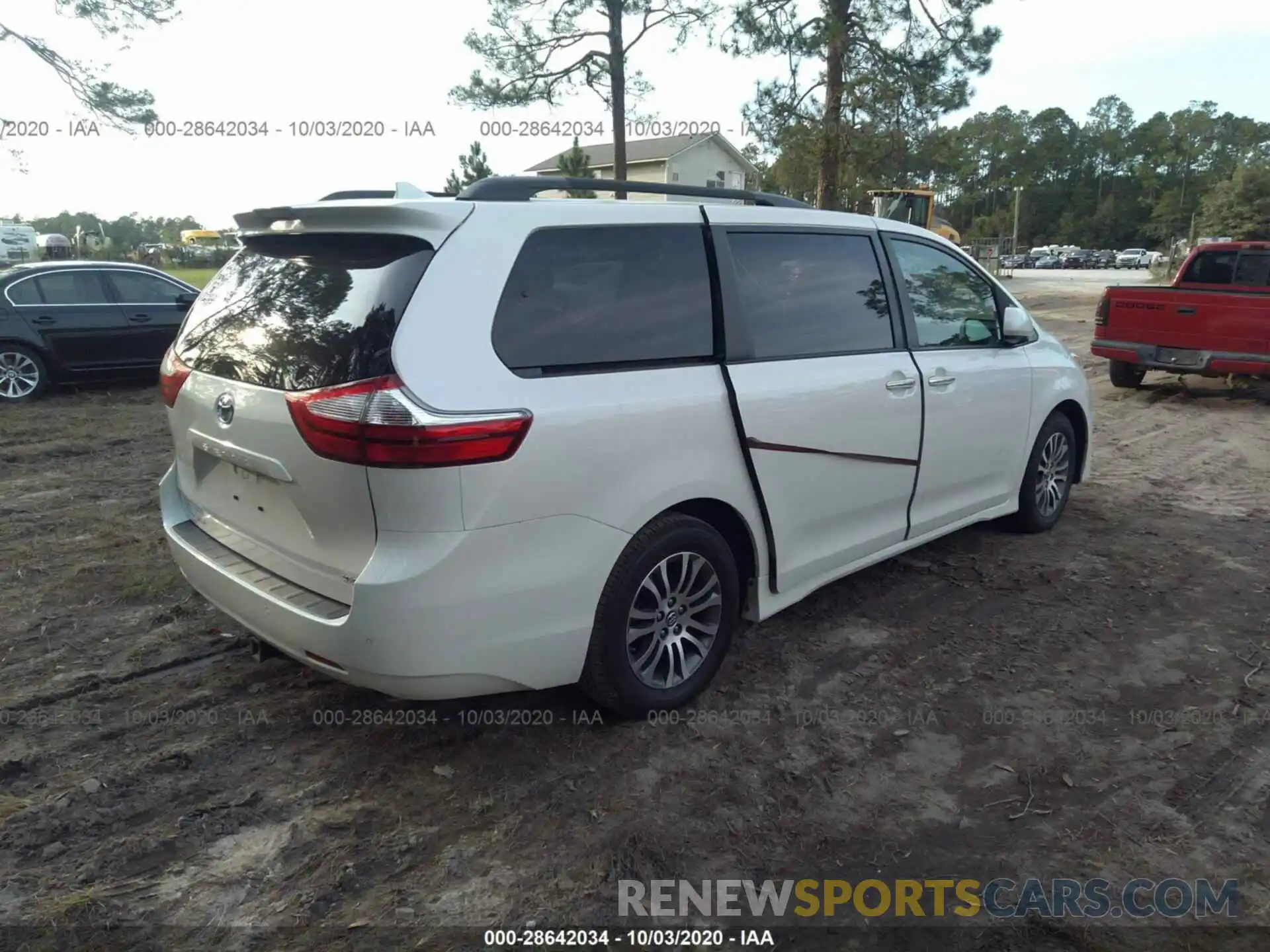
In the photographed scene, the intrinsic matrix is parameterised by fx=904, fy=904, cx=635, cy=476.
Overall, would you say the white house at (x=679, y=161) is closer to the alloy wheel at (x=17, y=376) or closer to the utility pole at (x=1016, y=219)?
the utility pole at (x=1016, y=219)

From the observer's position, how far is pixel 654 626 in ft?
10.8

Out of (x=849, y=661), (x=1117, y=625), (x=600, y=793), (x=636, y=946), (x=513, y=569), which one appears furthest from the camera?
(x=1117, y=625)

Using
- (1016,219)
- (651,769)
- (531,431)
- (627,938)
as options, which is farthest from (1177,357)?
(1016,219)

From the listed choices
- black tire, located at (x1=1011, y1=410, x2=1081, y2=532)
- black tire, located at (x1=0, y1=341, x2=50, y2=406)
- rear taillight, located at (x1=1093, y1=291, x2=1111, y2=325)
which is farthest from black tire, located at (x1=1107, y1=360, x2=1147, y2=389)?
black tire, located at (x1=0, y1=341, x2=50, y2=406)

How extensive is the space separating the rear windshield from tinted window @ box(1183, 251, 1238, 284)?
36.4ft

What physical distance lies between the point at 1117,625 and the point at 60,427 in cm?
885

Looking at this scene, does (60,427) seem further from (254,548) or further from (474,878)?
(474,878)

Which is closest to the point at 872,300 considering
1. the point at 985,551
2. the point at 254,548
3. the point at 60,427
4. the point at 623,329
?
the point at 623,329

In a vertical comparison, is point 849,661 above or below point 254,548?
below

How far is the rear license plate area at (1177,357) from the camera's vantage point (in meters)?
10.1

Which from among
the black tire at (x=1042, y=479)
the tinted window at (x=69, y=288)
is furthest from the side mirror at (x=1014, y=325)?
the tinted window at (x=69, y=288)

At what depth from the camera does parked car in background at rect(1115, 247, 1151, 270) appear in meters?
66.7

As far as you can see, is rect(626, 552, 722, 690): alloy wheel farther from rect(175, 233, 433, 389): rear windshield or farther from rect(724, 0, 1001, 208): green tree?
rect(724, 0, 1001, 208): green tree

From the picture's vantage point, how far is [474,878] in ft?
8.48
